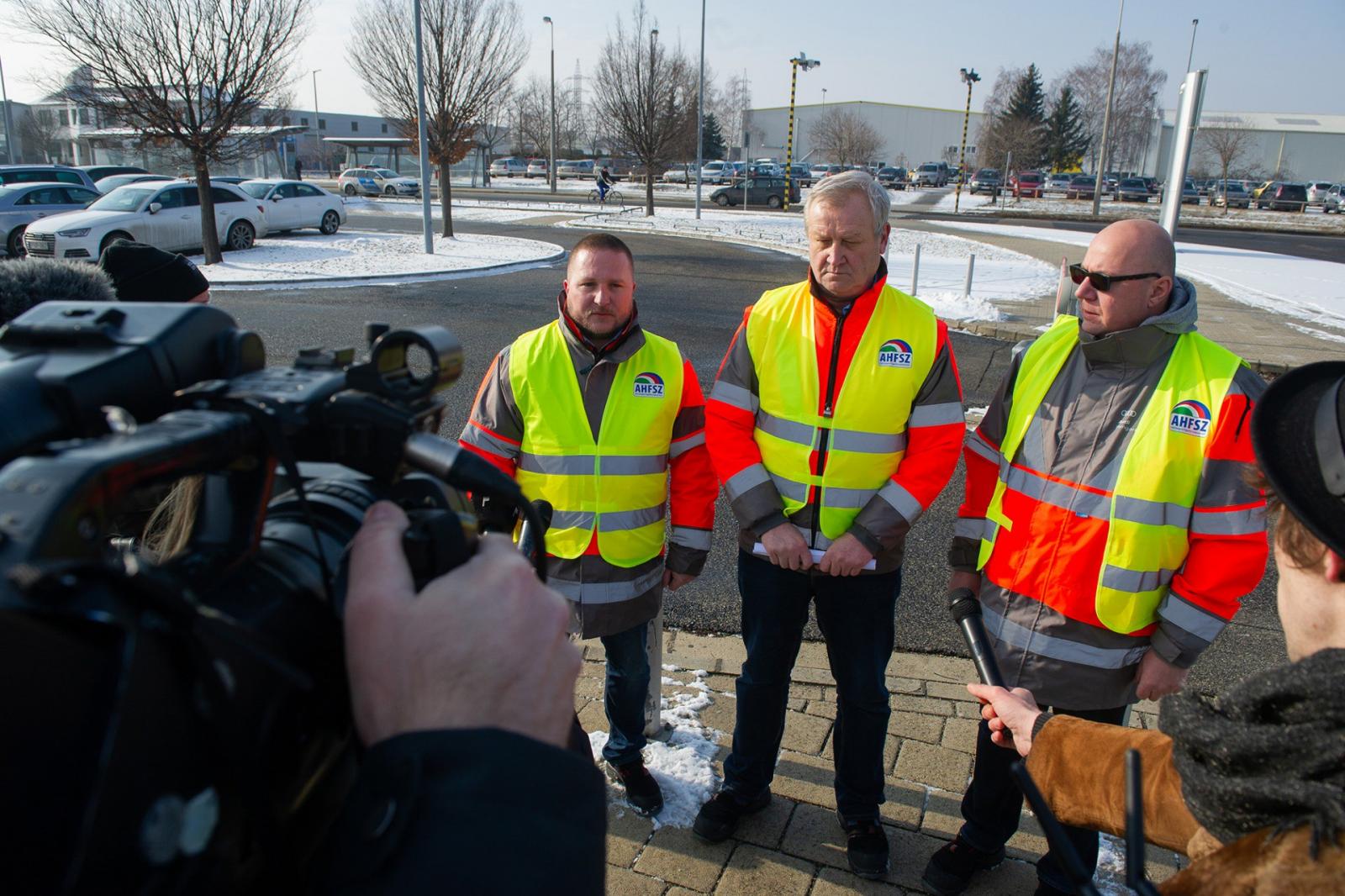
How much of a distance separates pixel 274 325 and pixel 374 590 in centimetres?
1140

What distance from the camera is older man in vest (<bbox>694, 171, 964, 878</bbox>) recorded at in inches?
107

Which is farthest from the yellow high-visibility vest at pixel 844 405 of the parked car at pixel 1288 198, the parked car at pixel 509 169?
the parked car at pixel 509 169

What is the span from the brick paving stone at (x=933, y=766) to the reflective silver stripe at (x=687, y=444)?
4.49 feet

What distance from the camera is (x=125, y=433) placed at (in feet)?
2.34

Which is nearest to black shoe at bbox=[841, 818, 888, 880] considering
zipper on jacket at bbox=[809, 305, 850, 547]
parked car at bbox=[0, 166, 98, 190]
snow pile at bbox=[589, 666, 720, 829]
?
snow pile at bbox=[589, 666, 720, 829]

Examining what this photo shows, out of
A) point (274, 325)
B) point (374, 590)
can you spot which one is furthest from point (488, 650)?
point (274, 325)

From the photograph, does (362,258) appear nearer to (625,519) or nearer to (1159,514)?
(625,519)

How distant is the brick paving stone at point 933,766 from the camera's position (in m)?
3.01

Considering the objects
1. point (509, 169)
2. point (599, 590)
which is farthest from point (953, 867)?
point (509, 169)

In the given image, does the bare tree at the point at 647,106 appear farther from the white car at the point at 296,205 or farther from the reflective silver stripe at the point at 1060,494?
the reflective silver stripe at the point at 1060,494

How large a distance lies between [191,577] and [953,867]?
2.47 m

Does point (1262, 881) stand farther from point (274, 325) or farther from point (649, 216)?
point (649, 216)

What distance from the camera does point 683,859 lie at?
8.64 ft

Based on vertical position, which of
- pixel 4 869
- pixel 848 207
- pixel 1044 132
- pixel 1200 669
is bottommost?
pixel 1200 669
